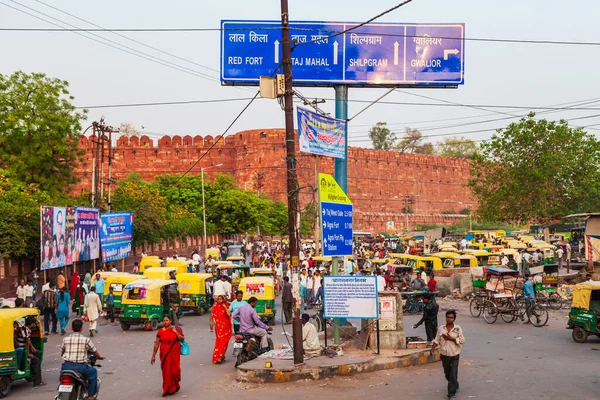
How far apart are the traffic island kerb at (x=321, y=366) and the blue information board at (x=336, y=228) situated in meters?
1.49

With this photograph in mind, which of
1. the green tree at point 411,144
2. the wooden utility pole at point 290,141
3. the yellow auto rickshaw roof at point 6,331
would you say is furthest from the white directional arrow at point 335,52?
the green tree at point 411,144

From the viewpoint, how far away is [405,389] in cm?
900

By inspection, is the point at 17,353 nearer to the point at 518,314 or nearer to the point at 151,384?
the point at 151,384

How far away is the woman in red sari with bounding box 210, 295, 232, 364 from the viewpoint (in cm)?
1105

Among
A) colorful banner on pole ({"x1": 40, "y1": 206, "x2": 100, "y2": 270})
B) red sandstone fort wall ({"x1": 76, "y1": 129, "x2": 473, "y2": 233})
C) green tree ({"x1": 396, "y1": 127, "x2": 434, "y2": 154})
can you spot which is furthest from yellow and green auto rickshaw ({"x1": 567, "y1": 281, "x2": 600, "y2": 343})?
green tree ({"x1": 396, "y1": 127, "x2": 434, "y2": 154})

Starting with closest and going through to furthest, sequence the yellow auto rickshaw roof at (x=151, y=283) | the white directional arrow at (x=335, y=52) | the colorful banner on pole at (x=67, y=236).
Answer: the white directional arrow at (x=335, y=52)
the yellow auto rickshaw roof at (x=151, y=283)
the colorful banner on pole at (x=67, y=236)

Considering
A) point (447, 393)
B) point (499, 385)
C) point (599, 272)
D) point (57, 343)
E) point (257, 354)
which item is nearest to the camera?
point (447, 393)

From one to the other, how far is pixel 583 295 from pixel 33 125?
2960cm

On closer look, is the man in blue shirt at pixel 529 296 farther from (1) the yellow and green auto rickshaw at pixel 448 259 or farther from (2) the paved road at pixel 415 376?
(1) the yellow and green auto rickshaw at pixel 448 259

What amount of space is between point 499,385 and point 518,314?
296 inches

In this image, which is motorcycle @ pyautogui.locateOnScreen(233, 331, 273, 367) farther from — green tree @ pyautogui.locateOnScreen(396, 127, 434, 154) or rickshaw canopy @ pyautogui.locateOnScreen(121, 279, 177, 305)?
green tree @ pyautogui.locateOnScreen(396, 127, 434, 154)

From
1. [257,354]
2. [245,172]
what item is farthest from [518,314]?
[245,172]

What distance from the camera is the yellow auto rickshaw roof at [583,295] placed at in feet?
42.5

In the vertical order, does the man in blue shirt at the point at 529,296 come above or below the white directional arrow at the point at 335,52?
below
